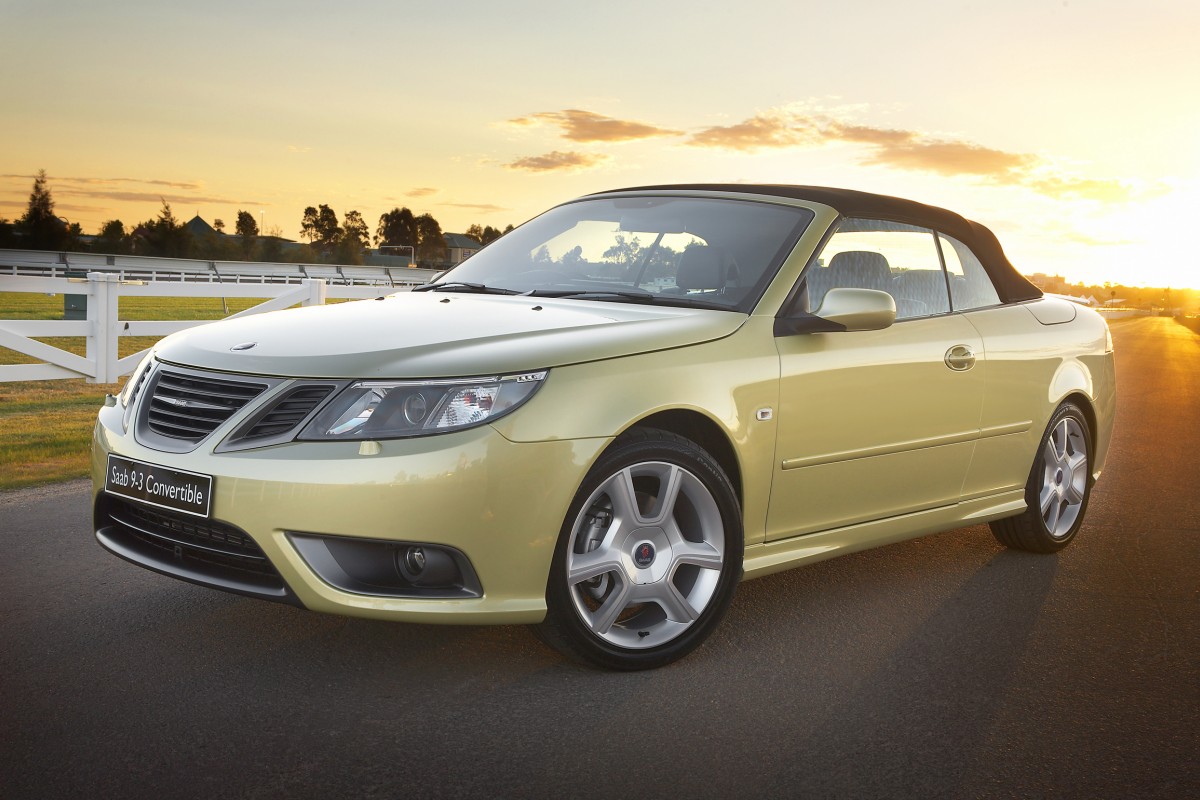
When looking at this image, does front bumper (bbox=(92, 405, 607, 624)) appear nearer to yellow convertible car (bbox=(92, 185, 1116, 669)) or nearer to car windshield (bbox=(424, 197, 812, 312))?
yellow convertible car (bbox=(92, 185, 1116, 669))

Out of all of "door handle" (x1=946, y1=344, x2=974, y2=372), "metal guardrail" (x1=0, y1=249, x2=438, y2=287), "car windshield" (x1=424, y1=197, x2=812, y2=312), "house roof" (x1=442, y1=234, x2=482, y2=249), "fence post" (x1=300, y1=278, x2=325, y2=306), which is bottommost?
"metal guardrail" (x1=0, y1=249, x2=438, y2=287)

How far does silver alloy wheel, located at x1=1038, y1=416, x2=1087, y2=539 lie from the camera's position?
5684mm

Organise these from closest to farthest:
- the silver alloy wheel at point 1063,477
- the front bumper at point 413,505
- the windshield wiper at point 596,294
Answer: the front bumper at point 413,505 < the windshield wiper at point 596,294 < the silver alloy wheel at point 1063,477

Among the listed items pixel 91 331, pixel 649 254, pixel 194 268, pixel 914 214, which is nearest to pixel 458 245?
pixel 194 268

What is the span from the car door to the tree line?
108727 millimetres

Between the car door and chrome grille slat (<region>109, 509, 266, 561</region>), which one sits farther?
the car door

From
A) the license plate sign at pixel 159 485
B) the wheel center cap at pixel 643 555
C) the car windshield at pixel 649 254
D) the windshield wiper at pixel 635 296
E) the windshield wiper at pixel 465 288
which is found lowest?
the wheel center cap at pixel 643 555

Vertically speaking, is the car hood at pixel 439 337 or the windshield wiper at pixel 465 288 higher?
the windshield wiper at pixel 465 288

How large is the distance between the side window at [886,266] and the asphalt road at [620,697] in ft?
4.03

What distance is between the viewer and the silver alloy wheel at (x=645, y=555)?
3.76 m

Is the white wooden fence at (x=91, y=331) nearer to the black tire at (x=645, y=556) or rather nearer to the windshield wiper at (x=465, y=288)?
the windshield wiper at (x=465, y=288)

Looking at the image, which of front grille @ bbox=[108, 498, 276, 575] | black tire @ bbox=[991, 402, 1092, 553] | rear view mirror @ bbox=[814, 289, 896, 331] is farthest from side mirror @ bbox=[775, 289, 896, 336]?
front grille @ bbox=[108, 498, 276, 575]

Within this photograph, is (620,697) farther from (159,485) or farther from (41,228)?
(41,228)

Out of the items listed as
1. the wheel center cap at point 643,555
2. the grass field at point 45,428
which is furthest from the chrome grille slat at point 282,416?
the grass field at point 45,428
